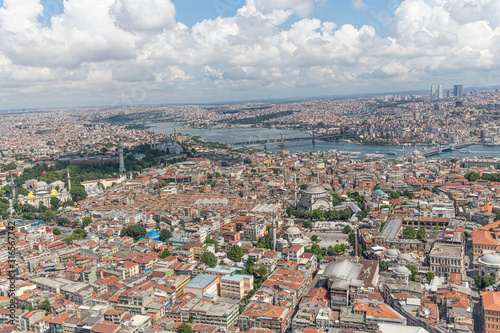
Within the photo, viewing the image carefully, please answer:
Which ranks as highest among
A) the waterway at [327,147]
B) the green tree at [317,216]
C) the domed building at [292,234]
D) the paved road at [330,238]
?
the domed building at [292,234]

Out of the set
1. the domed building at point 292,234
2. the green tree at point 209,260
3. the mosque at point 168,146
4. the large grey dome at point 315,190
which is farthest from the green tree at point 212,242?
the mosque at point 168,146

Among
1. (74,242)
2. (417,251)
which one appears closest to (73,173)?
(74,242)

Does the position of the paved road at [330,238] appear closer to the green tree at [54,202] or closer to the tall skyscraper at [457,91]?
the green tree at [54,202]

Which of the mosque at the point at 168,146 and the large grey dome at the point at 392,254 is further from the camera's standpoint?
the mosque at the point at 168,146

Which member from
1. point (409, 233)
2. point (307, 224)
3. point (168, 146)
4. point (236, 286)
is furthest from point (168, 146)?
point (236, 286)

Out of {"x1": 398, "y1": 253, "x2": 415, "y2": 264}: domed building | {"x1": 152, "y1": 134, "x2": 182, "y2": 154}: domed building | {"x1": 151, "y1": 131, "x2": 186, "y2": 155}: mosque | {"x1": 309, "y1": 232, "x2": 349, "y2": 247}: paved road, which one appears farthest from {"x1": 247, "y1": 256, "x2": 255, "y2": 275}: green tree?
{"x1": 152, "y1": 134, "x2": 182, "y2": 154}: domed building

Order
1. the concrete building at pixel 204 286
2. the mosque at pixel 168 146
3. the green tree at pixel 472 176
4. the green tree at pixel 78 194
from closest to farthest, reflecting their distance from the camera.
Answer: the concrete building at pixel 204 286, the green tree at pixel 78 194, the green tree at pixel 472 176, the mosque at pixel 168 146
